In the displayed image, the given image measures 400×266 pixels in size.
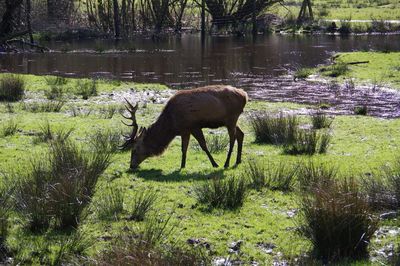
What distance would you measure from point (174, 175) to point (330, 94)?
13821mm

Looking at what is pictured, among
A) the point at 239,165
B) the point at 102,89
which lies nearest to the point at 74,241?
the point at 239,165

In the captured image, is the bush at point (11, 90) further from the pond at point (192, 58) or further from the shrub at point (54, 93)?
the pond at point (192, 58)

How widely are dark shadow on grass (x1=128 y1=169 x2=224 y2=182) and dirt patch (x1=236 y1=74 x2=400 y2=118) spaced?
967 cm

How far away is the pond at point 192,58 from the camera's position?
95.9 feet

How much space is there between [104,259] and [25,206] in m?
2.60

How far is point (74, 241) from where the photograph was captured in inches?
287

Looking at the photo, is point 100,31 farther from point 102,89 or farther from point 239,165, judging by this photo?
point 239,165

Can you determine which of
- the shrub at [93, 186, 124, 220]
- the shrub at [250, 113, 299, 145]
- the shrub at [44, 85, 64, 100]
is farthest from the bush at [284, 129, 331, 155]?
the shrub at [44, 85, 64, 100]

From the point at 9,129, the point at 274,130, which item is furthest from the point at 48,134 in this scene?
the point at 274,130

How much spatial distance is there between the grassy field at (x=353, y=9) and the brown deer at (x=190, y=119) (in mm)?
44836

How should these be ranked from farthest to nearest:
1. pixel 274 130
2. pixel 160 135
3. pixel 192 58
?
pixel 192 58, pixel 274 130, pixel 160 135

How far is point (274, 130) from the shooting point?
1444 cm

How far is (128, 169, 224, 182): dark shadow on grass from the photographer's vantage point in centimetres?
1101

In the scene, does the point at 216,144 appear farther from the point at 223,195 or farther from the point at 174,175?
the point at 223,195
